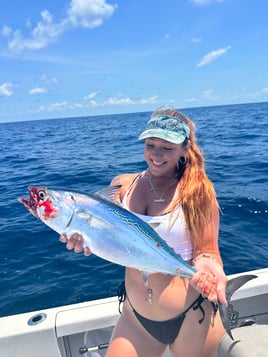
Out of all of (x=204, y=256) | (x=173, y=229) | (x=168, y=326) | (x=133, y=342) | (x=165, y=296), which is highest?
(x=173, y=229)

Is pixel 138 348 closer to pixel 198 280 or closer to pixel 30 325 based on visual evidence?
pixel 198 280

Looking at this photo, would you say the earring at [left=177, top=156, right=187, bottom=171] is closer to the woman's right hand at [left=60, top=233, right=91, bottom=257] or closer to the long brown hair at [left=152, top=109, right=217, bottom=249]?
the long brown hair at [left=152, top=109, right=217, bottom=249]

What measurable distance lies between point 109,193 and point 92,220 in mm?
293

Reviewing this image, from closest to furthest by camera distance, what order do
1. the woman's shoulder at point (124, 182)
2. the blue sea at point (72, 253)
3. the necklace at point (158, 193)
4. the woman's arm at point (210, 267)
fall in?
the woman's arm at point (210, 267), the necklace at point (158, 193), the woman's shoulder at point (124, 182), the blue sea at point (72, 253)

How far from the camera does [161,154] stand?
2.26m

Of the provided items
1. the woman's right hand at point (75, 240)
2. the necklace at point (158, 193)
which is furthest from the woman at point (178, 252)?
the woman's right hand at point (75, 240)

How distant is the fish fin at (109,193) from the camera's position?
2148 mm

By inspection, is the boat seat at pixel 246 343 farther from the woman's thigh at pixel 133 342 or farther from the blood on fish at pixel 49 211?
the blood on fish at pixel 49 211

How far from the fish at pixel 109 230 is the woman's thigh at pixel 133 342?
1.69 ft

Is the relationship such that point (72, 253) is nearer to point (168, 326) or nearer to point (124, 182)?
point (124, 182)

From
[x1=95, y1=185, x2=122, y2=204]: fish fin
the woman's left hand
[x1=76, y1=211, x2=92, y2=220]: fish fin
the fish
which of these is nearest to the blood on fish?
the fish

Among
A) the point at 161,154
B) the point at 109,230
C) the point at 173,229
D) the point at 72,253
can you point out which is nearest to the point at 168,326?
the point at 173,229

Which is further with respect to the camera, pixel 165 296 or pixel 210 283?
pixel 165 296

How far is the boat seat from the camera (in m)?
2.08
